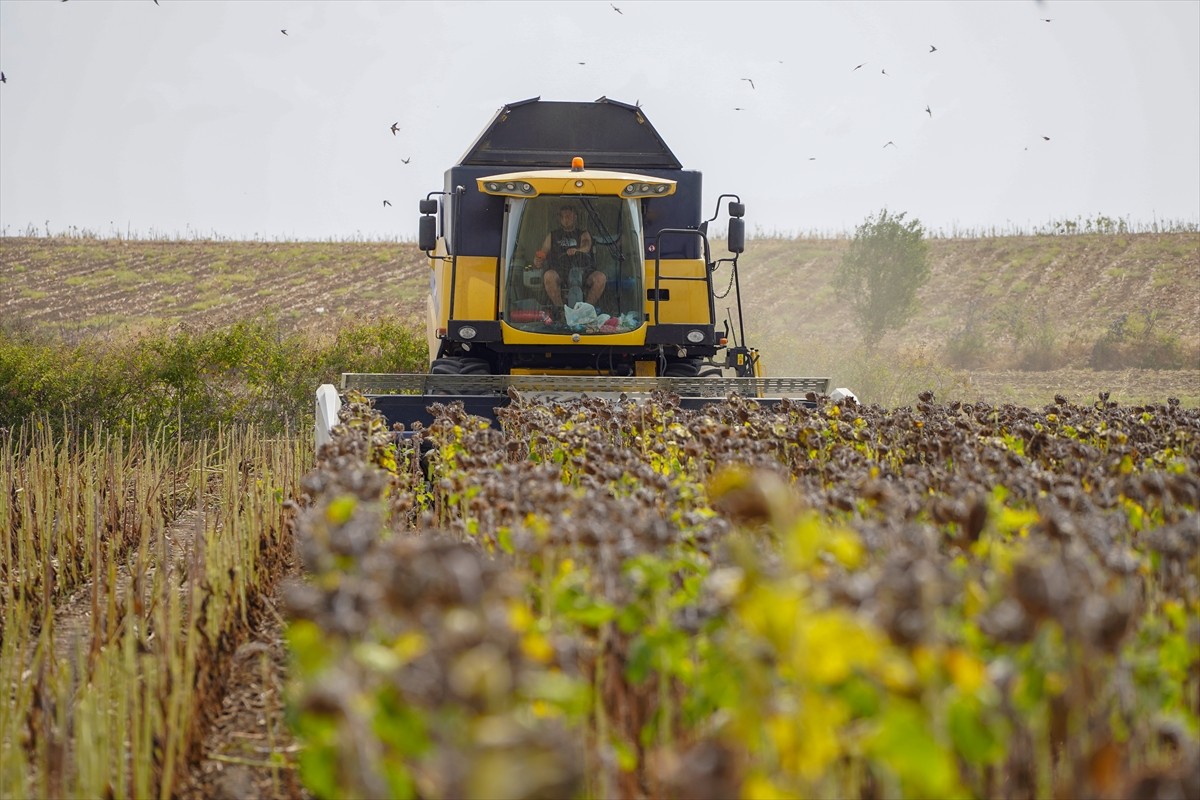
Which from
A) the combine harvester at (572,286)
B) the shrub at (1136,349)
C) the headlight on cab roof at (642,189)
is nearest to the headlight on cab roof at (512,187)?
the combine harvester at (572,286)

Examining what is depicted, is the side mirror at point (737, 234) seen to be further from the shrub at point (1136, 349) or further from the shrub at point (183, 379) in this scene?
the shrub at point (1136, 349)

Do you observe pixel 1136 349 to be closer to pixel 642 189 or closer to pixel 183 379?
pixel 642 189

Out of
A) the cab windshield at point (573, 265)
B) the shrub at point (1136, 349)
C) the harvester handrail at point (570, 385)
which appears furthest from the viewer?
the shrub at point (1136, 349)

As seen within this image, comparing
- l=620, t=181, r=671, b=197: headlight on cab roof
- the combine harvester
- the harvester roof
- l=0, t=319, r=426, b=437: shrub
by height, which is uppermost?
the harvester roof

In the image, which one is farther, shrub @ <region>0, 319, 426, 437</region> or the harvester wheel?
shrub @ <region>0, 319, 426, 437</region>

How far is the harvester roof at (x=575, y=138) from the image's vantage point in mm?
12023

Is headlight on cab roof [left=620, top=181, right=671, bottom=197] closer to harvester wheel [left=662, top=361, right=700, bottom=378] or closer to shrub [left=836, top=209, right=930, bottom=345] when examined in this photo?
harvester wheel [left=662, top=361, right=700, bottom=378]

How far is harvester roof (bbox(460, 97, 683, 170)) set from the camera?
12.0m

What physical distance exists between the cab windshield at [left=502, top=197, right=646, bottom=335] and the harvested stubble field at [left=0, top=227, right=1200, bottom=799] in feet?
12.7

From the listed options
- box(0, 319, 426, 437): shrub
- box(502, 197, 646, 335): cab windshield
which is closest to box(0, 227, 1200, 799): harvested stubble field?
box(502, 197, 646, 335): cab windshield

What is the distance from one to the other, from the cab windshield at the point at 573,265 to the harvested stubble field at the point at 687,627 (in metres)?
3.86

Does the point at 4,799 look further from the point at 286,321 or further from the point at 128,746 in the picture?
the point at 286,321

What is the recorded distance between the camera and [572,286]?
1072 centimetres

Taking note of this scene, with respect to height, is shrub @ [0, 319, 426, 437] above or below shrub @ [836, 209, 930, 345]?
below
